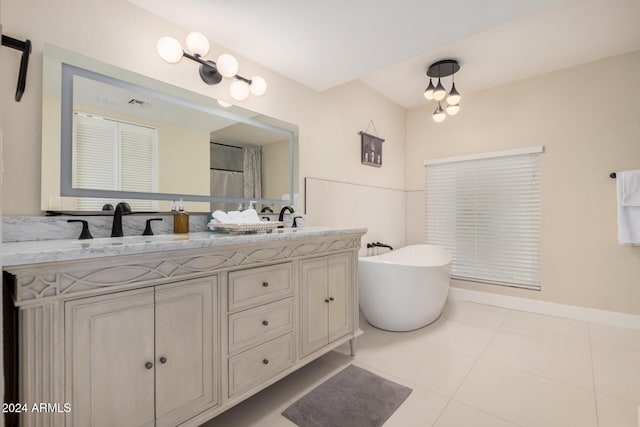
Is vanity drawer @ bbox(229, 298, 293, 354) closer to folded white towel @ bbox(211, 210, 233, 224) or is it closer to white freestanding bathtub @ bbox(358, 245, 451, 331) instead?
folded white towel @ bbox(211, 210, 233, 224)

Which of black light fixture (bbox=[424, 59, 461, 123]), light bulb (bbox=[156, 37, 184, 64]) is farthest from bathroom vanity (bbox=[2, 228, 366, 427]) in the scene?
black light fixture (bbox=[424, 59, 461, 123])

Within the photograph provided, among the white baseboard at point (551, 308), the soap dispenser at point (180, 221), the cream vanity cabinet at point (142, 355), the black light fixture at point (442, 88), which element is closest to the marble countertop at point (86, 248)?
the cream vanity cabinet at point (142, 355)

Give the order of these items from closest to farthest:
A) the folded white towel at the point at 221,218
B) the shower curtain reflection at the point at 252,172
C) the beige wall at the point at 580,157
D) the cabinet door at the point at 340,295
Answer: the folded white towel at the point at 221,218, the cabinet door at the point at 340,295, the shower curtain reflection at the point at 252,172, the beige wall at the point at 580,157

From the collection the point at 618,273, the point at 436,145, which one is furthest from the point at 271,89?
the point at 618,273

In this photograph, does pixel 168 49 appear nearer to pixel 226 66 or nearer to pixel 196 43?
pixel 196 43

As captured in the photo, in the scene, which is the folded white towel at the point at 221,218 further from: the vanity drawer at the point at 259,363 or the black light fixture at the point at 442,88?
the black light fixture at the point at 442,88

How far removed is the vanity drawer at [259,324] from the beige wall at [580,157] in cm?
283

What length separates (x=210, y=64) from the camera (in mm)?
1823

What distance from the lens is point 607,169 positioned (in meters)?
2.75

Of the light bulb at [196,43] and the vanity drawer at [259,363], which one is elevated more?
the light bulb at [196,43]

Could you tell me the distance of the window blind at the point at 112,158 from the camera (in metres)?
1.41

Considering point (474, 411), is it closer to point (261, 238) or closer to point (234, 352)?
point (234, 352)

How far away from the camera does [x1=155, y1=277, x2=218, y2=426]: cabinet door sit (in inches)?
46.0

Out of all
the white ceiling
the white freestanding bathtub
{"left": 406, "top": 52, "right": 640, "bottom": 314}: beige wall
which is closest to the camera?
the white ceiling
